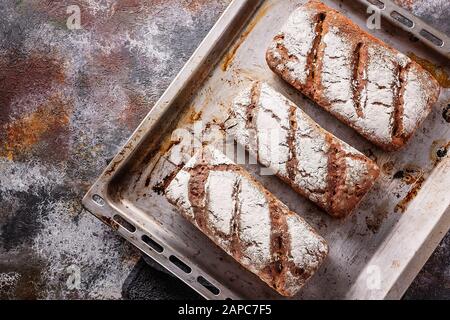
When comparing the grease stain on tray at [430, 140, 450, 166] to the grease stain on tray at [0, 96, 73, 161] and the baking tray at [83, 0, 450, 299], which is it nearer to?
the baking tray at [83, 0, 450, 299]

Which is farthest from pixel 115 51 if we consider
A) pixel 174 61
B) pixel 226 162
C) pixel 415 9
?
pixel 415 9

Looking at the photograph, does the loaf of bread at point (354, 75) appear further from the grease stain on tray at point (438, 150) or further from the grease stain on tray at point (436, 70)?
the grease stain on tray at point (438, 150)

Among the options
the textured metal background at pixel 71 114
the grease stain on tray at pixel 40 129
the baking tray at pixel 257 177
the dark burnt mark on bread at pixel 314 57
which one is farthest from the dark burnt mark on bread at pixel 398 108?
the grease stain on tray at pixel 40 129

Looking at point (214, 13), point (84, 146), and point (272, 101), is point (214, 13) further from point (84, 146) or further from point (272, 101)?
point (84, 146)

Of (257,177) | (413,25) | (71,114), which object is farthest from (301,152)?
(71,114)

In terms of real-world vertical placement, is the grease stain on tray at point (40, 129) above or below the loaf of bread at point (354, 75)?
below

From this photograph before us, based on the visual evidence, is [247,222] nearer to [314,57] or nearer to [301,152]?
[301,152]

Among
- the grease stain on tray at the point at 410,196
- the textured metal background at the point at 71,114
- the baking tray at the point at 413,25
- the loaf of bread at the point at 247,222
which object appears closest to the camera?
the loaf of bread at the point at 247,222

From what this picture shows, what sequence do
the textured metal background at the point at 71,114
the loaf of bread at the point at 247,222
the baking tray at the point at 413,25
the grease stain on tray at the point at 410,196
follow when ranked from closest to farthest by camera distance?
the loaf of bread at the point at 247,222
the baking tray at the point at 413,25
the grease stain on tray at the point at 410,196
the textured metal background at the point at 71,114
